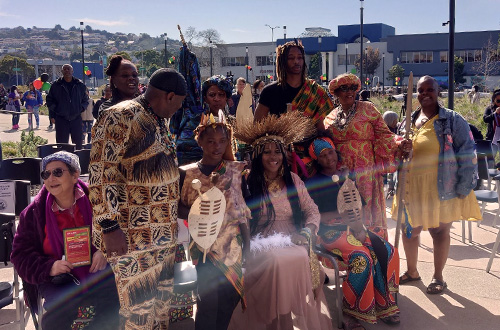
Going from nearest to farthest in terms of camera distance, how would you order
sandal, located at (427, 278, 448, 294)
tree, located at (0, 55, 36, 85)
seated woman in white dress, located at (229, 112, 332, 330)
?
1. seated woman in white dress, located at (229, 112, 332, 330)
2. sandal, located at (427, 278, 448, 294)
3. tree, located at (0, 55, 36, 85)

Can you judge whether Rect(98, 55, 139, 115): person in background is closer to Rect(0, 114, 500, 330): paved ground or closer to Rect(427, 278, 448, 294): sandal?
Rect(0, 114, 500, 330): paved ground

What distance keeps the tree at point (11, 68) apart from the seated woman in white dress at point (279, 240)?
271 feet

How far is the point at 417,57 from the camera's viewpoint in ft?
214

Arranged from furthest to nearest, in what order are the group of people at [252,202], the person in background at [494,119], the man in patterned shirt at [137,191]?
1. the person in background at [494,119]
2. the group of people at [252,202]
3. the man in patterned shirt at [137,191]

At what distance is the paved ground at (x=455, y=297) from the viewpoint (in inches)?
150

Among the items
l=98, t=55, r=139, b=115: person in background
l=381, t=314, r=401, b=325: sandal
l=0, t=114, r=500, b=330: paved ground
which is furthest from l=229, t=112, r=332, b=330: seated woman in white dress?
l=98, t=55, r=139, b=115: person in background

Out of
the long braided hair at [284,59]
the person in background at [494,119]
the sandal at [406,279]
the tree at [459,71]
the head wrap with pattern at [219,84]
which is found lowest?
the sandal at [406,279]

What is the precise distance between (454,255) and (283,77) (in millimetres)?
2908

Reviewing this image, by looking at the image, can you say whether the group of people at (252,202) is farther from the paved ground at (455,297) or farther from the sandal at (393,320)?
the paved ground at (455,297)

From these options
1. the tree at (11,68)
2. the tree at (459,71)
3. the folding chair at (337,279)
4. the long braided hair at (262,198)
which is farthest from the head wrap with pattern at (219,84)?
the tree at (11,68)

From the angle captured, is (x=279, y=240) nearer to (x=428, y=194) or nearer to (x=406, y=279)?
(x=428, y=194)

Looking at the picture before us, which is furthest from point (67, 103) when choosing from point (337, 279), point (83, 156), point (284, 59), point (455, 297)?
point (455, 297)

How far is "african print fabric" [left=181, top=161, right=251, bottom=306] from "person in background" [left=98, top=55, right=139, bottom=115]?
1.10 metres

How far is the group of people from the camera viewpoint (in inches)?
104
